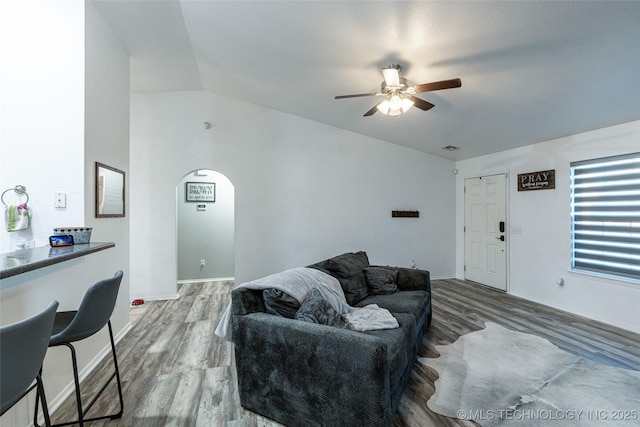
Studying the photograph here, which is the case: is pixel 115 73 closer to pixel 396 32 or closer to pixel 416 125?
pixel 396 32

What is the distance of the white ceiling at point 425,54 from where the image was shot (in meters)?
1.98

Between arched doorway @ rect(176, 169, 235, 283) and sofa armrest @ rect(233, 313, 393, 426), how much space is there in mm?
3751

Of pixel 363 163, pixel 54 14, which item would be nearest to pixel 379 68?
pixel 363 163

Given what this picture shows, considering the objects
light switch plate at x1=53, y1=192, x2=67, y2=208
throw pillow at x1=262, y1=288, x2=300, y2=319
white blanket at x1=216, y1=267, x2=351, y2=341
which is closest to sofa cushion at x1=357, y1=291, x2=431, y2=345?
white blanket at x1=216, y1=267, x2=351, y2=341

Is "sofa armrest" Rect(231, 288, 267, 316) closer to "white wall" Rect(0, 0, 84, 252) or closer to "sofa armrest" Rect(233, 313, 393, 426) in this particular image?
"sofa armrest" Rect(233, 313, 393, 426)

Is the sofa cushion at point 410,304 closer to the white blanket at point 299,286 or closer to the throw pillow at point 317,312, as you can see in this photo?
the white blanket at point 299,286

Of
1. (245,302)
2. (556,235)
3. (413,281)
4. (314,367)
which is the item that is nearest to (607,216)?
(556,235)

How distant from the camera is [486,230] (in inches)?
192

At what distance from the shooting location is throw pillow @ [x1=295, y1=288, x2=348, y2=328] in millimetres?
1849

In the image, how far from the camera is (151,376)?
2.23m

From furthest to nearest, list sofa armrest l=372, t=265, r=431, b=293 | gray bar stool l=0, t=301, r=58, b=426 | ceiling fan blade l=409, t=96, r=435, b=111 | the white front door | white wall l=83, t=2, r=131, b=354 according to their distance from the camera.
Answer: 1. the white front door
2. sofa armrest l=372, t=265, r=431, b=293
3. ceiling fan blade l=409, t=96, r=435, b=111
4. white wall l=83, t=2, r=131, b=354
5. gray bar stool l=0, t=301, r=58, b=426

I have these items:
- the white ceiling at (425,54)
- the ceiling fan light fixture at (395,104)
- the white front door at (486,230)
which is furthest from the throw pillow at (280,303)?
the white front door at (486,230)

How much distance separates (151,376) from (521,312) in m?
4.18

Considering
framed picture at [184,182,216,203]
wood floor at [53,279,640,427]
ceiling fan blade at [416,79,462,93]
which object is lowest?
wood floor at [53,279,640,427]
